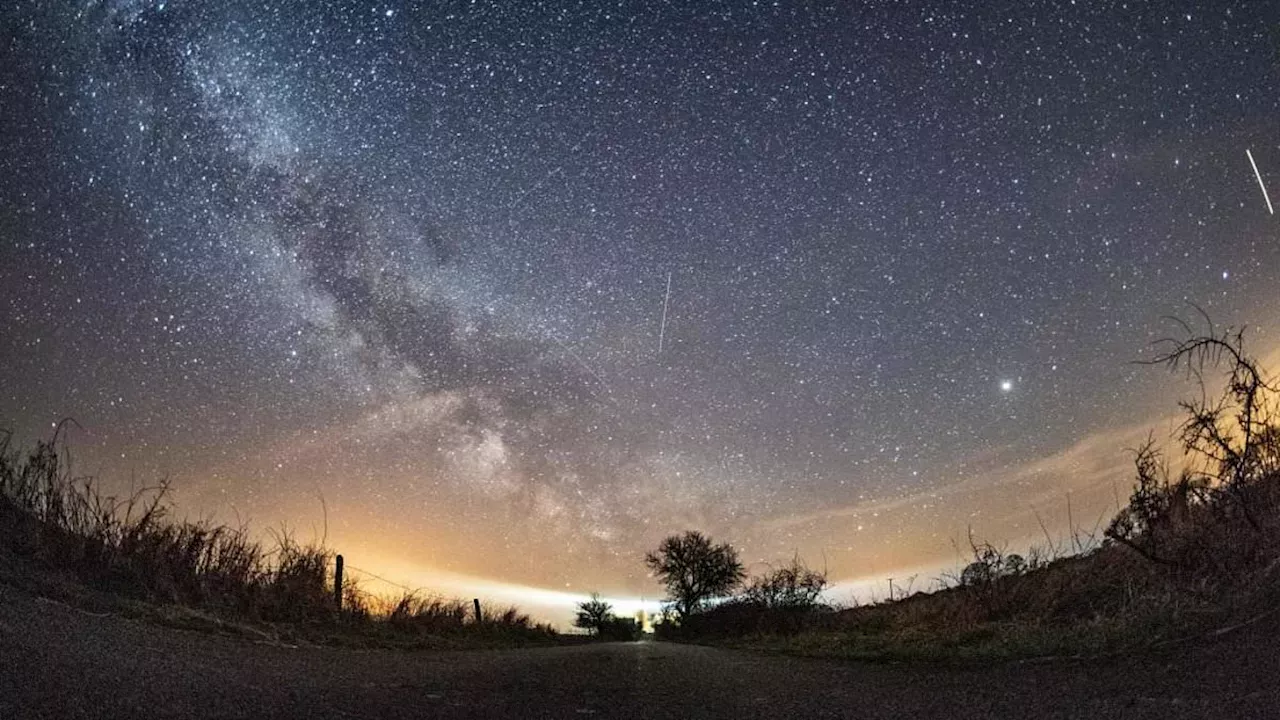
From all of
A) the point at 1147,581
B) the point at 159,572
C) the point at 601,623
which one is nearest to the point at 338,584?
the point at 159,572

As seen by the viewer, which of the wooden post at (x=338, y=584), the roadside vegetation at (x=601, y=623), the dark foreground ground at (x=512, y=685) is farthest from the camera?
the roadside vegetation at (x=601, y=623)

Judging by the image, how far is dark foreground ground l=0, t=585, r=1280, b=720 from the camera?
151 inches

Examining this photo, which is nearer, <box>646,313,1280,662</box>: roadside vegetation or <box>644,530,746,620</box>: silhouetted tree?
<box>646,313,1280,662</box>: roadside vegetation

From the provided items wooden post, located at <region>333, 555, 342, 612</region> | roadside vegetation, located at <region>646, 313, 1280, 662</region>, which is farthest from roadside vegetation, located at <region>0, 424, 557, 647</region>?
roadside vegetation, located at <region>646, 313, 1280, 662</region>

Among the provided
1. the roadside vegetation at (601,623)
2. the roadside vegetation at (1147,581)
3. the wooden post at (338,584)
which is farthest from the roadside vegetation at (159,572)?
the roadside vegetation at (601,623)

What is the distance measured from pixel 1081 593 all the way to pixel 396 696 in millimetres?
7323

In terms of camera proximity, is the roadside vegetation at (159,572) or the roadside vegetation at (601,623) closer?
the roadside vegetation at (159,572)

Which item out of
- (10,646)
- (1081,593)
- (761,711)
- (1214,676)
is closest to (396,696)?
(10,646)

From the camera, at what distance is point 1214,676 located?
4.21m

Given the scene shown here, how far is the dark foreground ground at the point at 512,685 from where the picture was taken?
3838mm

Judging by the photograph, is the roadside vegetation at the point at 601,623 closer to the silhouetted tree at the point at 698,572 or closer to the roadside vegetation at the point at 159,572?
the silhouetted tree at the point at 698,572

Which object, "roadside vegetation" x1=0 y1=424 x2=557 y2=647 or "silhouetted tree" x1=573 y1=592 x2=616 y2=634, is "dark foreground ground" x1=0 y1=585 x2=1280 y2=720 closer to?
"roadside vegetation" x1=0 y1=424 x2=557 y2=647

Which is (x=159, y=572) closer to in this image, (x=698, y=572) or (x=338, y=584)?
(x=338, y=584)

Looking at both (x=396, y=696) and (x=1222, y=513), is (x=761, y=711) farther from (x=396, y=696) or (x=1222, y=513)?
(x=1222, y=513)
